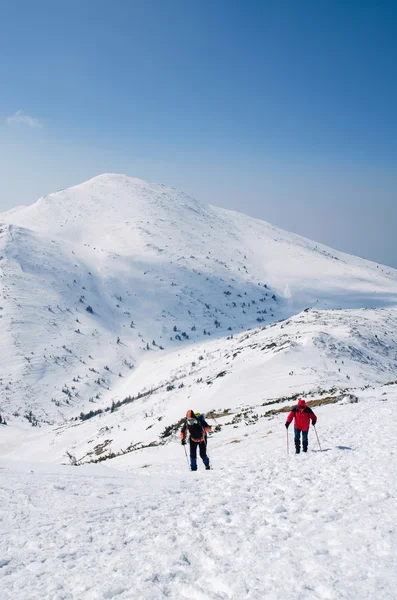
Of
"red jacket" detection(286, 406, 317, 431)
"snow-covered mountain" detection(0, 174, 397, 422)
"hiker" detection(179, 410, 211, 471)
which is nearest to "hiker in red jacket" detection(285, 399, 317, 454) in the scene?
"red jacket" detection(286, 406, 317, 431)

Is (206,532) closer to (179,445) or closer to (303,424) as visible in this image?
(303,424)

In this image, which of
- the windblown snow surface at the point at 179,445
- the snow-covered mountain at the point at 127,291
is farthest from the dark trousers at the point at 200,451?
the snow-covered mountain at the point at 127,291

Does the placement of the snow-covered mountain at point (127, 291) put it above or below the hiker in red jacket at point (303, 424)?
above

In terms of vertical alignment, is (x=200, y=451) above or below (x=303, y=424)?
below

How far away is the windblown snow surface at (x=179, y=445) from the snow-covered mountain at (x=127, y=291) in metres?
0.62

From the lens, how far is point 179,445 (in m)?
20.3

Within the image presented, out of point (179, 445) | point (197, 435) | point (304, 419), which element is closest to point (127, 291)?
point (179, 445)

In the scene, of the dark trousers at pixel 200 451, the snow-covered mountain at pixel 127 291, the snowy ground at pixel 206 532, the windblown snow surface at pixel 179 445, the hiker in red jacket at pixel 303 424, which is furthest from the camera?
the snow-covered mountain at pixel 127 291

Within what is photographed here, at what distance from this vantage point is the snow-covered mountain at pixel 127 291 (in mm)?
74250

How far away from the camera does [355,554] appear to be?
5.64 m

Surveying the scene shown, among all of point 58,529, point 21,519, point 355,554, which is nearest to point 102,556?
point 58,529

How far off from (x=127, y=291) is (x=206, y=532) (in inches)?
4477

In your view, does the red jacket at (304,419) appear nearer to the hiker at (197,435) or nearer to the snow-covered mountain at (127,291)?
the hiker at (197,435)

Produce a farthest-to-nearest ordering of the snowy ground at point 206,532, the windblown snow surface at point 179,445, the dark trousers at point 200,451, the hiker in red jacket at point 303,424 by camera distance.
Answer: the hiker in red jacket at point 303,424, the dark trousers at point 200,451, the windblown snow surface at point 179,445, the snowy ground at point 206,532
